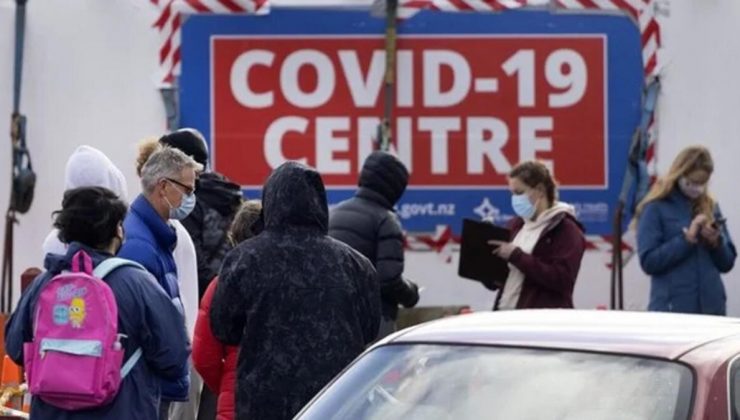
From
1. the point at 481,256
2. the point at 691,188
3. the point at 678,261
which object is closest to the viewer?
the point at 481,256

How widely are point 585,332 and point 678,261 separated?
4785 millimetres

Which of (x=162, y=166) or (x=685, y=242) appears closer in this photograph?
(x=162, y=166)

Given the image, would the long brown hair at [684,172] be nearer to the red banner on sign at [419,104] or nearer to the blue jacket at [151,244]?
the red banner on sign at [419,104]

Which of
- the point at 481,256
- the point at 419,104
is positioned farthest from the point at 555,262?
the point at 419,104

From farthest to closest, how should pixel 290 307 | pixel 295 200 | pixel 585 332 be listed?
pixel 295 200 < pixel 290 307 < pixel 585 332

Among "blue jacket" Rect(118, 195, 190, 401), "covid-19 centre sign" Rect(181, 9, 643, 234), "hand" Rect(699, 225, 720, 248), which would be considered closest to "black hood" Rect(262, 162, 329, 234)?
"blue jacket" Rect(118, 195, 190, 401)

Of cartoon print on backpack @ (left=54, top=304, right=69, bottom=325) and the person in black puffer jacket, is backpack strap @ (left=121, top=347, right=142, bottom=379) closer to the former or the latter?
cartoon print on backpack @ (left=54, top=304, right=69, bottom=325)

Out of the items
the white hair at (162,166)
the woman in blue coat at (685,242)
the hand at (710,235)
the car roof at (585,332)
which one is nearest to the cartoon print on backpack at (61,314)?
the white hair at (162,166)

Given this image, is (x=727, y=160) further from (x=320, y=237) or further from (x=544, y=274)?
(x=320, y=237)

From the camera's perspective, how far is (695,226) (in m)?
9.78

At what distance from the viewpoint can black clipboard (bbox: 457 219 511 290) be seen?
9.10 metres

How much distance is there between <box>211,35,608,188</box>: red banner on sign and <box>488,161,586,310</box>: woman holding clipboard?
0.29 metres

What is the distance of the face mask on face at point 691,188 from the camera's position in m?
9.50

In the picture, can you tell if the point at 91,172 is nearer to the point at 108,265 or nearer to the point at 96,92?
the point at 108,265
